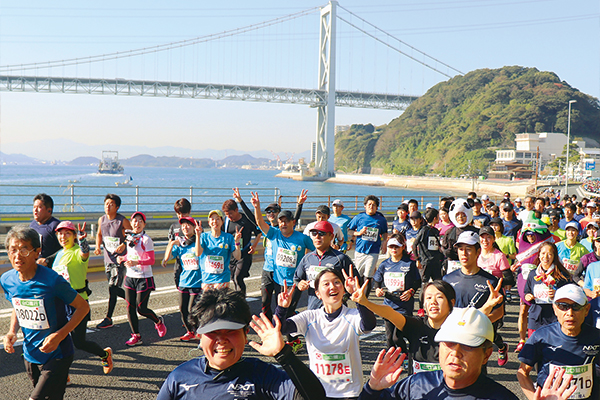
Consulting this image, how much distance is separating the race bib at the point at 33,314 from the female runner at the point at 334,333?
1671 mm

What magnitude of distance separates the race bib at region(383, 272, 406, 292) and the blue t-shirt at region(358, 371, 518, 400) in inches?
120

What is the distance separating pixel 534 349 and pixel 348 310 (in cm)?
127

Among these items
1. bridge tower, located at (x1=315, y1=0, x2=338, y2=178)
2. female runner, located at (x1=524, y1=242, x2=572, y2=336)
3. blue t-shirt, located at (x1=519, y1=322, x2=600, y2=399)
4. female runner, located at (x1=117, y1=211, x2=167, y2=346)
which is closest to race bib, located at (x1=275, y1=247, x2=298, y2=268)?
female runner, located at (x1=117, y1=211, x2=167, y2=346)

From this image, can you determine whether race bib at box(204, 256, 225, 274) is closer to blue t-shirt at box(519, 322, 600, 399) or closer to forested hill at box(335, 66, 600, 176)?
blue t-shirt at box(519, 322, 600, 399)

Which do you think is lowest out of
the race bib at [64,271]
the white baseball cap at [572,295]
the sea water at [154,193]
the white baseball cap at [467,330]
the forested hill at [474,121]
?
the sea water at [154,193]

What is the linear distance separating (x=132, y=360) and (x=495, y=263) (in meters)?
4.17

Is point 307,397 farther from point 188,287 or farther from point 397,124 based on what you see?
point 397,124

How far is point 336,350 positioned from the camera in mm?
3527

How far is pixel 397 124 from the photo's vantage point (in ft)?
496

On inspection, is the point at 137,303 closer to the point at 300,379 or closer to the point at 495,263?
the point at 495,263

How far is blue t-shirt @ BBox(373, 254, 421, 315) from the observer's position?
541cm

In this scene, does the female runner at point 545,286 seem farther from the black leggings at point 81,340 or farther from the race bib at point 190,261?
the black leggings at point 81,340

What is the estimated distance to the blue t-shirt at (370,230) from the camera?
8.24m

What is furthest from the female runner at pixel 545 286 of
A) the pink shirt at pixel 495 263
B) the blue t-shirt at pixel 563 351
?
the blue t-shirt at pixel 563 351
